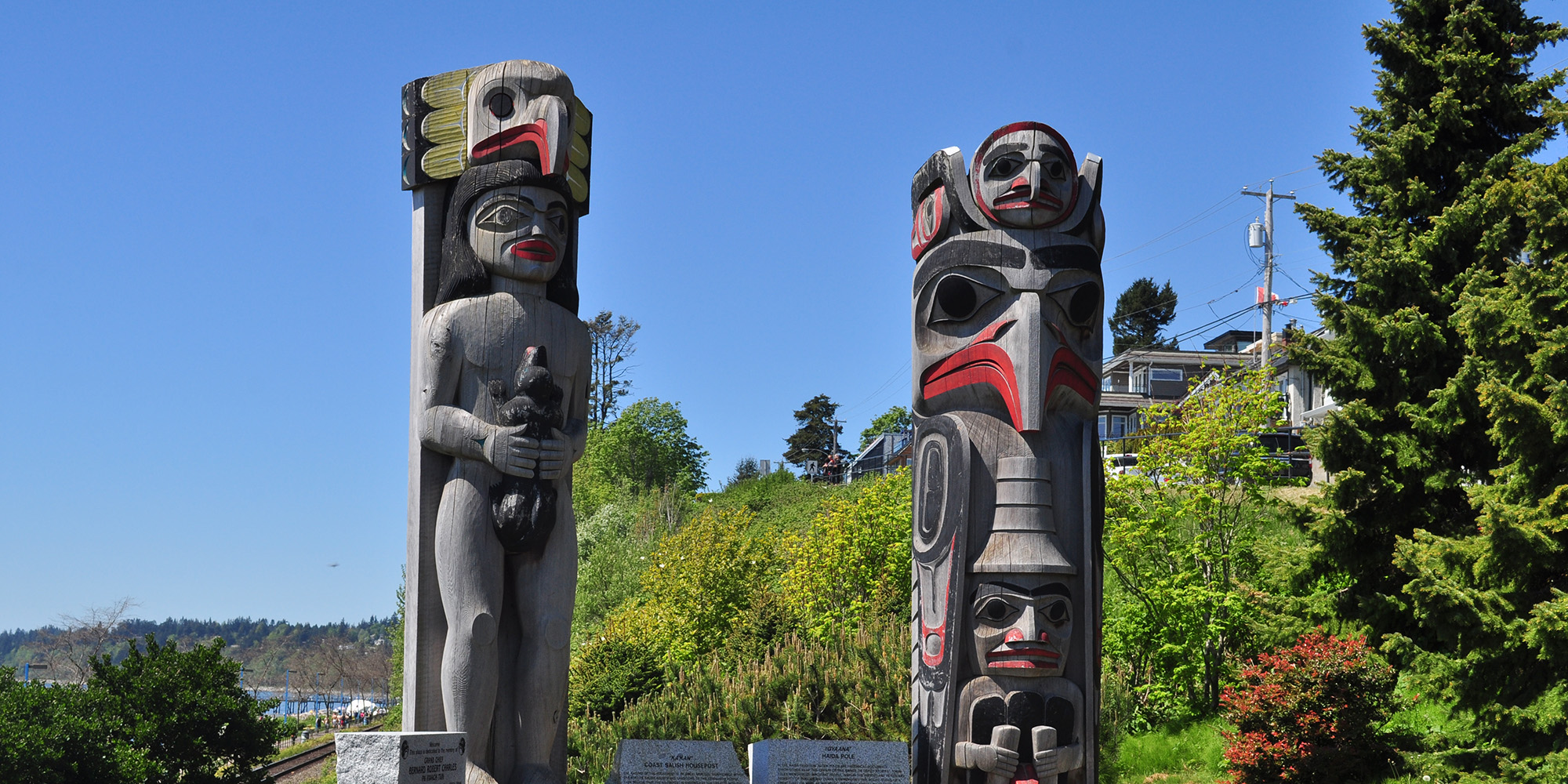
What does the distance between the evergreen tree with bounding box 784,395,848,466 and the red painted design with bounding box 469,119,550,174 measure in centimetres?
6359

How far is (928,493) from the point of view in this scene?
866 centimetres

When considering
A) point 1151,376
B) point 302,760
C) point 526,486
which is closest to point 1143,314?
point 1151,376

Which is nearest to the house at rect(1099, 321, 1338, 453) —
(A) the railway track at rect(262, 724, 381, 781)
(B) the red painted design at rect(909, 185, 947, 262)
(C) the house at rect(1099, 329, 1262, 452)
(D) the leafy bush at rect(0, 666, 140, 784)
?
(C) the house at rect(1099, 329, 1262, 452)

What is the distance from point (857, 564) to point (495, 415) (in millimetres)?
15263

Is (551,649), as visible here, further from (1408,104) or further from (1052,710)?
(1408,104)

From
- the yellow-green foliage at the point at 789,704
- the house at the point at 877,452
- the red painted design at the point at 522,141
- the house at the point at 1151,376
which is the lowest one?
the yellow-green foliage at the point at 789,704

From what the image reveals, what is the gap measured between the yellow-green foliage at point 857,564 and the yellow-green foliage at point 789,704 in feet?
16.7

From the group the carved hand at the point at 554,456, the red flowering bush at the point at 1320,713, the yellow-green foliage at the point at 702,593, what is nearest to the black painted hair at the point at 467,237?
the carved hand at the point at 554,456

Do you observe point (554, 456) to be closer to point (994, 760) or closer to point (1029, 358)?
point (1029, 358)

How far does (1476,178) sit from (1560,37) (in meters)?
2.20

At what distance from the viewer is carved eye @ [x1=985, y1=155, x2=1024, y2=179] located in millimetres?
8953

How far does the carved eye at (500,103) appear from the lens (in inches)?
318

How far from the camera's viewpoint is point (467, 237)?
792 centimetres

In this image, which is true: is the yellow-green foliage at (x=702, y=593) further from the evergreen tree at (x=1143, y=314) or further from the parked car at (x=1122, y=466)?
the evergreen tree at (x=1143, y=314)
